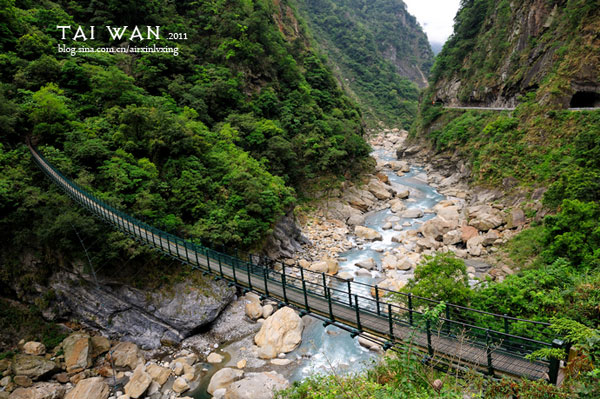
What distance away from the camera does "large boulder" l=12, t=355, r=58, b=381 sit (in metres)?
11.3

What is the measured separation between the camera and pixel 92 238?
44.2ft

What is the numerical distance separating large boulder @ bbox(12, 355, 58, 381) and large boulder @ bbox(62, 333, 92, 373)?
1.65 ft

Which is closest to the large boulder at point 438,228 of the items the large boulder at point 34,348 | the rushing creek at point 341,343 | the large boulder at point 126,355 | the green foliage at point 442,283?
the rushing creek at point 341,343

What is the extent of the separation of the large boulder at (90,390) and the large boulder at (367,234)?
17782mm

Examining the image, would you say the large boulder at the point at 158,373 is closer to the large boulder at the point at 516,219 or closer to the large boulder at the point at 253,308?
the large boulder at the point at 253,308

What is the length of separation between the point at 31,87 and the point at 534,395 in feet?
79.5

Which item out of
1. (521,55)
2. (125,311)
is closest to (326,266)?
(125,311)

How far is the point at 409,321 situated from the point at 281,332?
7.84 m

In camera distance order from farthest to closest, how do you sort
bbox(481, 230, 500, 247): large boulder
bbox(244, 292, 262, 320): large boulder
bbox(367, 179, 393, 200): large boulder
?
bbox(367, 179, 393, 200): large boulder
bbox(481, 230, 500, 247): large boulder
bbox(244, 292, 262, 320): large boulder

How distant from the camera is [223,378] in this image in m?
11.3

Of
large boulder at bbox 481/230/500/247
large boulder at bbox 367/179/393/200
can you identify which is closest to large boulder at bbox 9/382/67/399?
large boulder at bbox 481/230/500/247

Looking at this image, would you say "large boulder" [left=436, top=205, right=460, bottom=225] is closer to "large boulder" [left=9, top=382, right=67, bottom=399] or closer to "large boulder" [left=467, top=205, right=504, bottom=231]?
"large boulder" [left=467, top=205, right=504, bottom=231]

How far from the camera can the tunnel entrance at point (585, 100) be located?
22.2m

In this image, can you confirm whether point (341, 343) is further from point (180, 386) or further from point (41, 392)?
point (41, 392)
